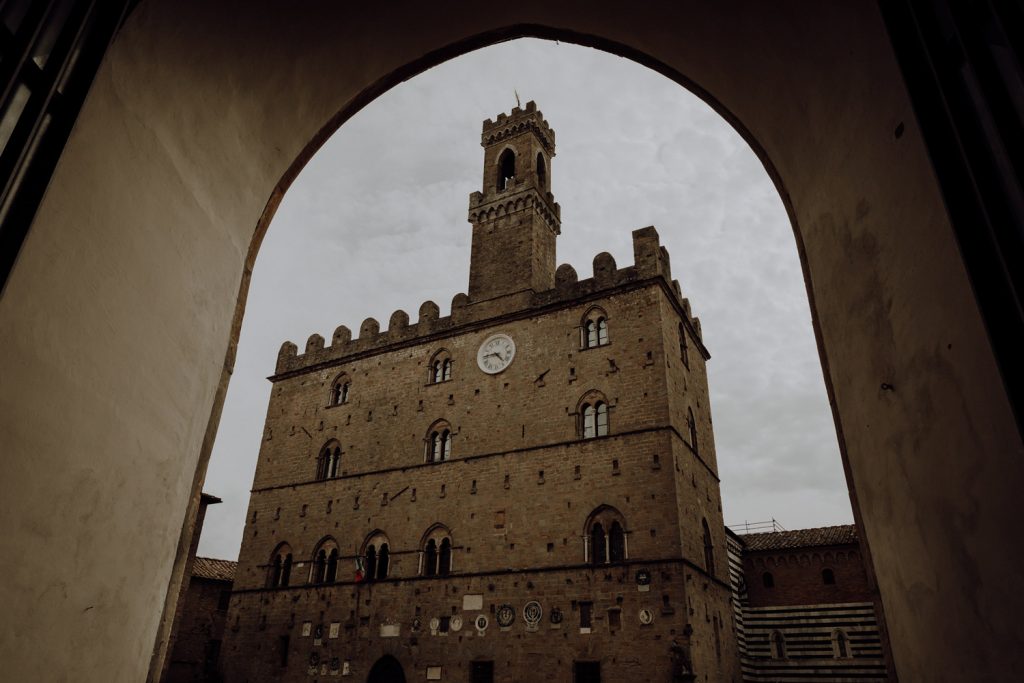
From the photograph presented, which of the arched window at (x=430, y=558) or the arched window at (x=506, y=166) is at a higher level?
the arched window at (x=506, y=166)

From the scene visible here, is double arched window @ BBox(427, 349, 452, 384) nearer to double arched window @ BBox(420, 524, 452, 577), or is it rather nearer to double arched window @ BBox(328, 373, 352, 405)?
double arched window @ BBox(328, 373, 352, 405)

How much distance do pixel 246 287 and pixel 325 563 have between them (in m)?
20.4

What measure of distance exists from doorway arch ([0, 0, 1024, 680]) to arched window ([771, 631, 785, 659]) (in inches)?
929

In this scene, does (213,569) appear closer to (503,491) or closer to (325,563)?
(325,563)

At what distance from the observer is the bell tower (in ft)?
80.0

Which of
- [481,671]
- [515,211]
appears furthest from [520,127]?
[481,671]

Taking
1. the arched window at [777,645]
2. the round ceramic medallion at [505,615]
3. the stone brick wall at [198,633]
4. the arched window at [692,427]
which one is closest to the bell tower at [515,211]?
the arched window at [692,427]

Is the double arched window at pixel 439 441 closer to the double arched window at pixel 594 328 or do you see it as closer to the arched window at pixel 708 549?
the double arched window at pixel 594 328

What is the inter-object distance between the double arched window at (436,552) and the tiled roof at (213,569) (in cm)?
979

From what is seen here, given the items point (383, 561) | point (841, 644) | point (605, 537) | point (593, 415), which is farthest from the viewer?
point (841, 644)

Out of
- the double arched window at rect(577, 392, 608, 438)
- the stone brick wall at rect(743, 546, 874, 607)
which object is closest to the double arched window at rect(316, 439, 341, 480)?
the double arched window at rect(577, 392, 608, 438)

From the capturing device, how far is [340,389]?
84.8 ft

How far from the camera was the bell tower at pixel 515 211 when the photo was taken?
2438cm

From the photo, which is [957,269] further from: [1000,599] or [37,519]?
[37,519]
